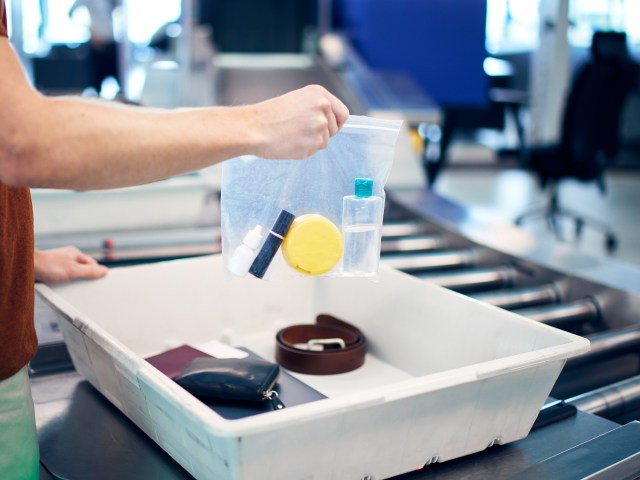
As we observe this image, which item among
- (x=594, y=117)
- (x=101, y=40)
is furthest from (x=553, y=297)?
(x=101, y=40)

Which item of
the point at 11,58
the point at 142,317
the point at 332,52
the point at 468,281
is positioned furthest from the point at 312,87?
the point at 332,52

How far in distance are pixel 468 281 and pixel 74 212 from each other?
3.74ft

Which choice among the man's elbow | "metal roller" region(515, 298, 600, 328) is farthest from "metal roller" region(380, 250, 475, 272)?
the man's elbow

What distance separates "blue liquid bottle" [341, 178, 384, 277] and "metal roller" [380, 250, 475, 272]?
0.97m

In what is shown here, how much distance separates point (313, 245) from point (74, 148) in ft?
1.16

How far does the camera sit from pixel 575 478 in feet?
2.93

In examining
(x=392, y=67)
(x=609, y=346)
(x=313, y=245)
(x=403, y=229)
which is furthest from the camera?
(x=392, y=67)

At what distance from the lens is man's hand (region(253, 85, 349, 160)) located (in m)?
0.78

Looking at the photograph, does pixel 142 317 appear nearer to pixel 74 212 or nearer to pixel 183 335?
pixel 183 335

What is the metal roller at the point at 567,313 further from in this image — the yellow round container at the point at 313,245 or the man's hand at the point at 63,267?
the man's hand at the point at 63,267

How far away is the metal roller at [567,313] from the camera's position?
1.71 metres

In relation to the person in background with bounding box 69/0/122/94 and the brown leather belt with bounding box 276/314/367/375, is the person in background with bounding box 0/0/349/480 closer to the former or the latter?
the brown leather belt with bounding box 276/314/367/375

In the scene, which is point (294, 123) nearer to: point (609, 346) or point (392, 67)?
point (609, 346)

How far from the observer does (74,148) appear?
662 mm
